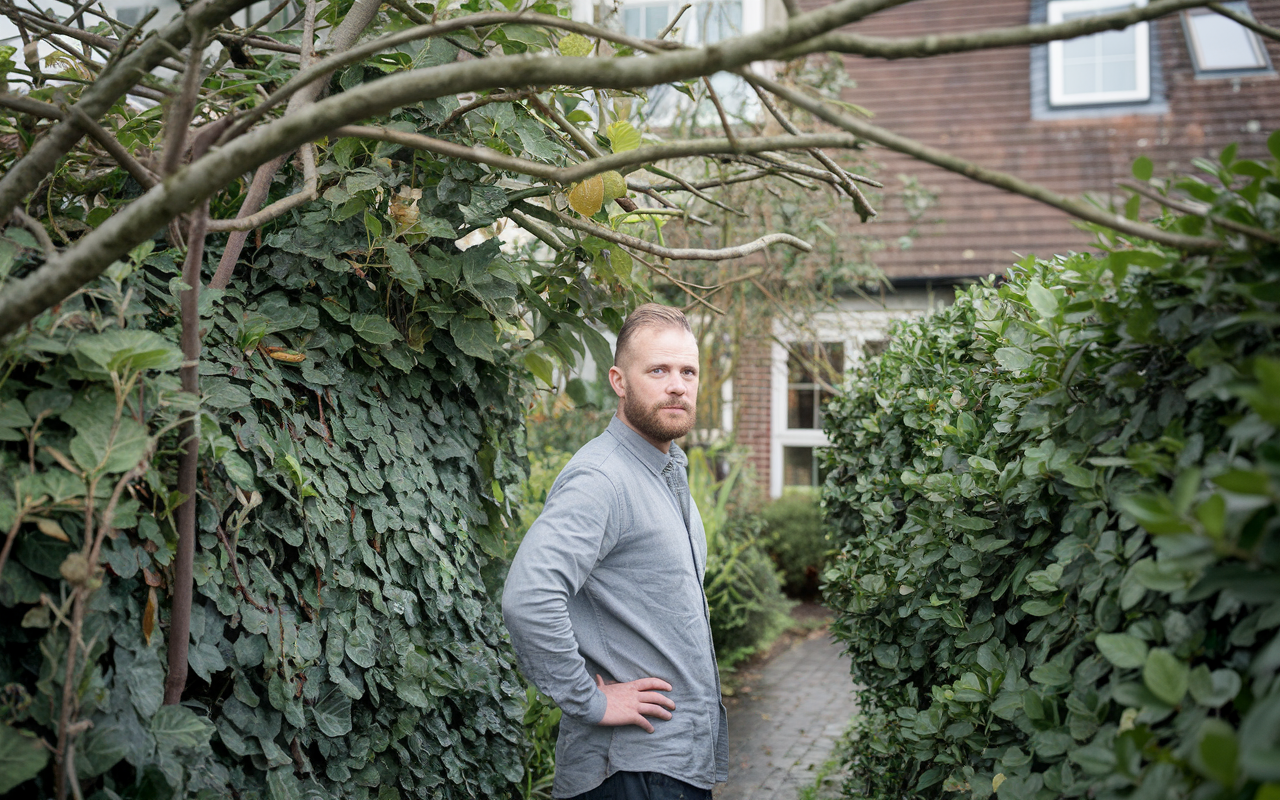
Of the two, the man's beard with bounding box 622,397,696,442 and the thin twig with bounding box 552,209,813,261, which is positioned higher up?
the thin twig with bounding box 552,209,813,261

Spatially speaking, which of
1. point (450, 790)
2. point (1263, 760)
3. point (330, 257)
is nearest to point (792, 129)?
point (330, 257)

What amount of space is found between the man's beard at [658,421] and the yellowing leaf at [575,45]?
101 centimetres

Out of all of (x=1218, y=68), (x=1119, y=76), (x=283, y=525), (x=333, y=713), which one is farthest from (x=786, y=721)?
(x=1218, y=68)

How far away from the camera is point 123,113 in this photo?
2398mm

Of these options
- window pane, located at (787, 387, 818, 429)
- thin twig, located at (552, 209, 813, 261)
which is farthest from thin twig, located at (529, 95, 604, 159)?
window pane, located at (787, 387, 818, 429)

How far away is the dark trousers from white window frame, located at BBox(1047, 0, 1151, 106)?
10454mm

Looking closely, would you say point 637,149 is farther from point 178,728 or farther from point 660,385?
point 178,728

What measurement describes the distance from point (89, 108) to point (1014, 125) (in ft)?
35.7

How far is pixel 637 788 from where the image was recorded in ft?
7.66

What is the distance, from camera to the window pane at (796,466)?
36.6 ft

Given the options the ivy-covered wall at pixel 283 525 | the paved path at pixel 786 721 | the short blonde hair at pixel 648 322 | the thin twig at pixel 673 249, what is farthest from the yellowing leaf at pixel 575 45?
the paved path at pixel 786 721

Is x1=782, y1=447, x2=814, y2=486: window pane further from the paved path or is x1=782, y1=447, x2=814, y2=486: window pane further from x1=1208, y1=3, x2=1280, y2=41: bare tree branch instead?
x1=1208, y1=3, x2=1280, y2=41: bare tree branch

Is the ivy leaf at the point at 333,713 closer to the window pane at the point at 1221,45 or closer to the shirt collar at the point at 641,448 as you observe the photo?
the shirt collar at the point at 641,448

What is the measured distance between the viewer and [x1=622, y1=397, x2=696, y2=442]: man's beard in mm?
2611
